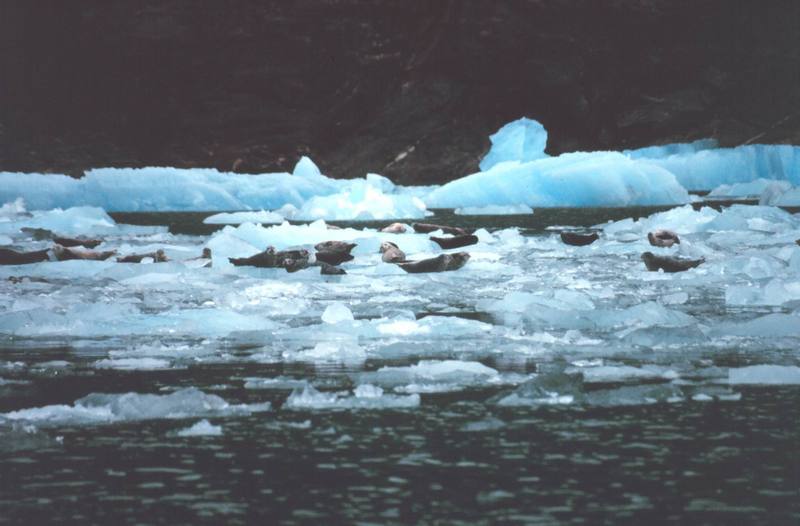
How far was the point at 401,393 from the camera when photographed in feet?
16.2

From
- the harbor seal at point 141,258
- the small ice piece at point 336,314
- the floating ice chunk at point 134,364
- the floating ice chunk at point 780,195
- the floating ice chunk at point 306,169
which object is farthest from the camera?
the floating ice chunk at point 306,169

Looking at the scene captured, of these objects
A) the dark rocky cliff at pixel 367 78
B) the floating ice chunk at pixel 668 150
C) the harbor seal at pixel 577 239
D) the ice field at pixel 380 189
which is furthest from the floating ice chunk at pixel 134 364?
the dark rocky cliff at pixel 367 78

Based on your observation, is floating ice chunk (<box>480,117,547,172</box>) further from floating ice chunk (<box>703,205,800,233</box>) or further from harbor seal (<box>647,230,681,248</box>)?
harbor seal (<box>647,230,681,248</box>)

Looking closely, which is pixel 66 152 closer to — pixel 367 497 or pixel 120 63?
pixel 120 63

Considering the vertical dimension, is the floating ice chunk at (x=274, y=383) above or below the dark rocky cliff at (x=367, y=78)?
below

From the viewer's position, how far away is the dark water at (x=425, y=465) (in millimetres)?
3119

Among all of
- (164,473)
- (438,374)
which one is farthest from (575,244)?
(164,473)

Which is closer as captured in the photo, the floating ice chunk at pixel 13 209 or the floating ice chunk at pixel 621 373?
the floating ice chunk at pixel 621 373

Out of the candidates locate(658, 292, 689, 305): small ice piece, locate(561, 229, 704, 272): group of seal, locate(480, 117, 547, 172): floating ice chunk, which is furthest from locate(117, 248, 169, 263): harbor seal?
locate(480, 117, 547, 172): floating ice chunk

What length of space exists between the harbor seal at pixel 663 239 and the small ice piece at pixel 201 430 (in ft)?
35.0

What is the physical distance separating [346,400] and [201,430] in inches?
29.2

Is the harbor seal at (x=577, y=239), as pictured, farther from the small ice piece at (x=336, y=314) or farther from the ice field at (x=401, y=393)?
the small ice piece at (x=336, y=314)

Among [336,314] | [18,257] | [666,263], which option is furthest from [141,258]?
[336,314]

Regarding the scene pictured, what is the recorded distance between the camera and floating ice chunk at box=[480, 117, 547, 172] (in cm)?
3034
